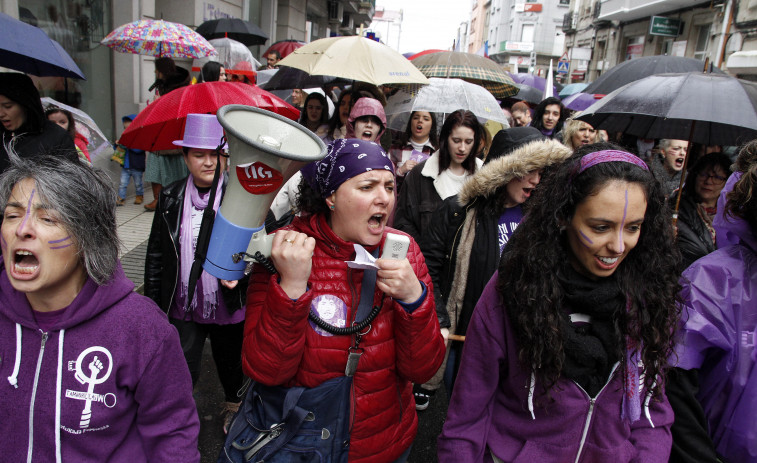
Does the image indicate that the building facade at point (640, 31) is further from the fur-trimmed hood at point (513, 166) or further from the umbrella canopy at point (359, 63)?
the fur-trimmed hood at point (513, 166)

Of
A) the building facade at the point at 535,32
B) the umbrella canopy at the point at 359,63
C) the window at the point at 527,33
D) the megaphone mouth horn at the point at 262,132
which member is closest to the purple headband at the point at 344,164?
the megaphone mouth horn at the point at 262,132

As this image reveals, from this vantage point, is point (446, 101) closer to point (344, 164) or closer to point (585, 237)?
point (344, 164)

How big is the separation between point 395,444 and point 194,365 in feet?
4.96

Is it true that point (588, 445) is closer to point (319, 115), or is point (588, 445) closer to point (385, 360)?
point (385, 360)

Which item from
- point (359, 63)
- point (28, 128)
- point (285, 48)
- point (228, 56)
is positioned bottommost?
point (28, 128)

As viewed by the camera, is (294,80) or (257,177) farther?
(294,80)

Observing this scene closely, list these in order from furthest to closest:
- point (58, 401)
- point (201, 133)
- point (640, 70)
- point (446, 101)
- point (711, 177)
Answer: point (640, 70) < point (446, 101) < point (711, 177) < point (201, 133) < point (58, 401)

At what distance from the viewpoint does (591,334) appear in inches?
62.8

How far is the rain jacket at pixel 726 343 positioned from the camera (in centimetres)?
164

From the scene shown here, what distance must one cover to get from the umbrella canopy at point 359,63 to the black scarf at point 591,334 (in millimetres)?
3260

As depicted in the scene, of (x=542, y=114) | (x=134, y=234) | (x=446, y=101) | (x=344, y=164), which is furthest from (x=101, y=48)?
(x=344, y=164)

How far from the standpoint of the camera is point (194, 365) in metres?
2.85

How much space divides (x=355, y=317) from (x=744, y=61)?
622 inches

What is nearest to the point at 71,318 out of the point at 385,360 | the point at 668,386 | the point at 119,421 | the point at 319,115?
the point at 119,421
